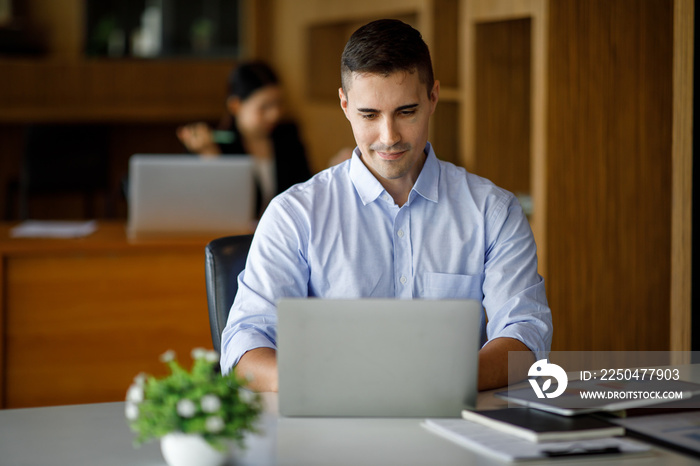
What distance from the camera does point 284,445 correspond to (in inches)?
43.3

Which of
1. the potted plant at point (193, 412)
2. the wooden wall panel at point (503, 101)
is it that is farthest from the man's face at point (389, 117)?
the wooden wall panel at point (503, 101)

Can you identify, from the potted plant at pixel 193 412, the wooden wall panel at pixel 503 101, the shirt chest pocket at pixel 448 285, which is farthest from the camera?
the wooden wall panel at pixel 503 101

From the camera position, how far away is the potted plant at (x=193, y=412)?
0.96 meters

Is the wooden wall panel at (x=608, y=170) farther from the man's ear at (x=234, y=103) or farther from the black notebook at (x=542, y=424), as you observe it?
the black notebook at (x=542, y=424)

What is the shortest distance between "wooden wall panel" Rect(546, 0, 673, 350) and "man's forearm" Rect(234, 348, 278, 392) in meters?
1.60

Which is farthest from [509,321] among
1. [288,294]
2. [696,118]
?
[696,118]

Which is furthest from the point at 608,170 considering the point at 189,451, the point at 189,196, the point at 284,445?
the point at 189,451

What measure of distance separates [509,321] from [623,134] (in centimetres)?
154

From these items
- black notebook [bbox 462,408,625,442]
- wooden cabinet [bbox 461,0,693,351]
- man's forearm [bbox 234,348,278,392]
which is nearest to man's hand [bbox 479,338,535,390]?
black notebook [bbox 462,408,625,442]

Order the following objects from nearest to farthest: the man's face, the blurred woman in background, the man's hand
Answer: the man's hand < the man's face < the blurred woman in background

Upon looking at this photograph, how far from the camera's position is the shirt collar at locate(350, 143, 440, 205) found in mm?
1692

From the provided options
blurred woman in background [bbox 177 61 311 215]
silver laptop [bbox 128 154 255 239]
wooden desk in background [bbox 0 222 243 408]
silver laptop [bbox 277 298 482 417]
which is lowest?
wooden desk in background [bbox 0 222 243 408]

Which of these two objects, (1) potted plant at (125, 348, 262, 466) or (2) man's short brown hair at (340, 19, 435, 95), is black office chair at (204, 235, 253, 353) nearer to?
(2) man's short brown hair at (340, 19, 435, 95)

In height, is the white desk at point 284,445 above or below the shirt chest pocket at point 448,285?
below
